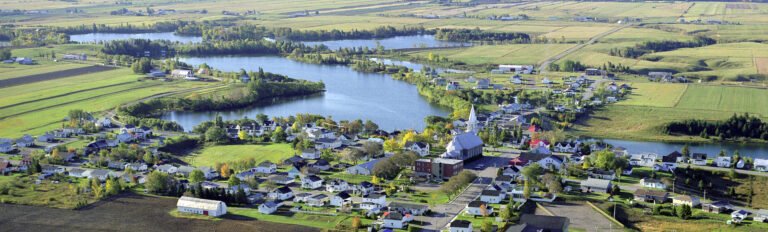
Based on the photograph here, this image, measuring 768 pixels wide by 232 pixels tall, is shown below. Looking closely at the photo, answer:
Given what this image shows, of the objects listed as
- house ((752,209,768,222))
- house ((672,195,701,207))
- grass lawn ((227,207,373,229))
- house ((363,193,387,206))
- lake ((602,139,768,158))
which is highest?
house ((363,193,387,206))

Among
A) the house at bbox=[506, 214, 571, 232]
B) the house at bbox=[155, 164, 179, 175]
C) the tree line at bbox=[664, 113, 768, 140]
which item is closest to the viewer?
the house at bbox=[506, 214, 571, 232]

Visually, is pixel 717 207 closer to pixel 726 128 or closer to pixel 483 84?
pixel 726 128

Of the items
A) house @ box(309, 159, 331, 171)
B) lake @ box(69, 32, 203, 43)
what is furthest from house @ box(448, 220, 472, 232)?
lake @ box(69, 32, 203, 43)

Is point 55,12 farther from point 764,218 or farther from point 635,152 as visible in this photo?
point 764,218

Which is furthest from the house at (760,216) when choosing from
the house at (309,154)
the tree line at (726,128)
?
the house at (309,154)

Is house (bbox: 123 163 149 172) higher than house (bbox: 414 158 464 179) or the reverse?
the reverse

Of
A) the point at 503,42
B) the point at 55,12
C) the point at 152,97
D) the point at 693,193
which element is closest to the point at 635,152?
the point at 693,193

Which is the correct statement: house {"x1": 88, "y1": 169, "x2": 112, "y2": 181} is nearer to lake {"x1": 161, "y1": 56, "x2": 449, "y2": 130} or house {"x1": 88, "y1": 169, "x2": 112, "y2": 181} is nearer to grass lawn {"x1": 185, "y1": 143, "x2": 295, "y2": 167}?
grass lawn {"x1": 185, "y1": 143, "x2": 295, "y2": 167}
